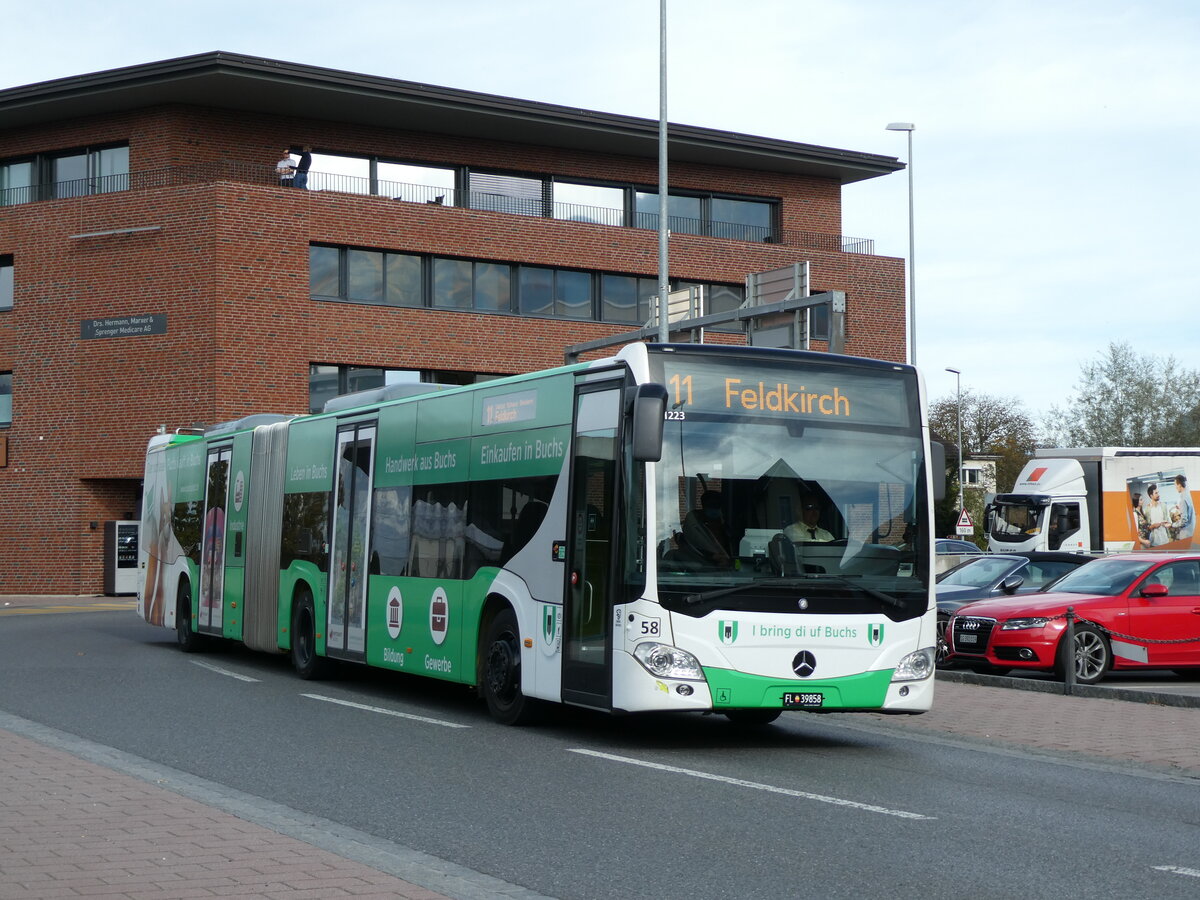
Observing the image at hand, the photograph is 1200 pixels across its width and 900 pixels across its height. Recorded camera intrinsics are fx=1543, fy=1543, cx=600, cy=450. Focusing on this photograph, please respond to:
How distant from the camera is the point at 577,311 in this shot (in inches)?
1684

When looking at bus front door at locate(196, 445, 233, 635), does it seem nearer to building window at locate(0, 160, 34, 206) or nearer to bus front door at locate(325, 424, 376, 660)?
bus front door at locate(325, 424, 376, 660)

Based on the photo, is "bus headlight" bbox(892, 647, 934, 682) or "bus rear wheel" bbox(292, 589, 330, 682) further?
"bus rear wheel" bbox(292, 589, 330, 682)

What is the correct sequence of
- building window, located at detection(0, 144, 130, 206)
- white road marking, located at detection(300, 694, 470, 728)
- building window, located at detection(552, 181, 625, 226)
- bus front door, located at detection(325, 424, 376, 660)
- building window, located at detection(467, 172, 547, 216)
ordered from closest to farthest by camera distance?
white road marking, located at detection(300, 694, 470, 728)
bus front door, located at detection(325, 424, 376, 660)
building window, located at detection(0, 144, 130, 206)
building window, located at detection(467, 172, 547, 216)
building window, located at detection(552, 181, 625, 226)

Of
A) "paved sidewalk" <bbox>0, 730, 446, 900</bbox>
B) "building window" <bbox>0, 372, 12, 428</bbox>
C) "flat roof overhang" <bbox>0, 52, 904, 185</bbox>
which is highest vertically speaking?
"flat roof overhang" <bbox>0, 52, 904, 185</bbox>

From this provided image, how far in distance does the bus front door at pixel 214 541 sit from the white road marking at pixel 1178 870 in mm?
15386

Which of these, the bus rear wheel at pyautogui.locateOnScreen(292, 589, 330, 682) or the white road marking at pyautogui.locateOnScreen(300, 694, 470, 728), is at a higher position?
the bus rear wheel at pyautogui.locateOnScreen(292, 589, 330, 682)

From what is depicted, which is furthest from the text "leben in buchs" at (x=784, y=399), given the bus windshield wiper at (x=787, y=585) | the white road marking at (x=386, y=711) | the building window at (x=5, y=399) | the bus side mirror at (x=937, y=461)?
the building window at (x=5, y=399)

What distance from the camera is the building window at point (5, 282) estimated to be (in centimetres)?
4091

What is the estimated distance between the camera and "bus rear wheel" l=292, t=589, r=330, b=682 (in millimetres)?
17156

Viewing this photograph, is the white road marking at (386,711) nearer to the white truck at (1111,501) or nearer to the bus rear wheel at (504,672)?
the bus rear wheel at (504,672)

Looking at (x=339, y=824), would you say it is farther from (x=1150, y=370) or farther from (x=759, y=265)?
(x=1150, y=370)

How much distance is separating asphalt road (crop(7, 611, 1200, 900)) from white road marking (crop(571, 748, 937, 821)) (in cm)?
2

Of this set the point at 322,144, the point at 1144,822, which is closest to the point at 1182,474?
the point at 322,144

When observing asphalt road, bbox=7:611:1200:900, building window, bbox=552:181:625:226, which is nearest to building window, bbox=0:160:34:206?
building window, bbox=552:181:625:226
